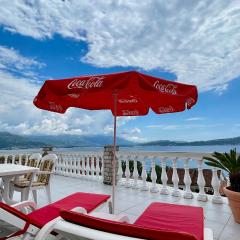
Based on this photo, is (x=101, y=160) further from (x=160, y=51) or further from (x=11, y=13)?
(x=11, y=13)

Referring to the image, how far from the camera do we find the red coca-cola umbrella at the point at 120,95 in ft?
8.48

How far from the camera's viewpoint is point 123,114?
4383 millimetres

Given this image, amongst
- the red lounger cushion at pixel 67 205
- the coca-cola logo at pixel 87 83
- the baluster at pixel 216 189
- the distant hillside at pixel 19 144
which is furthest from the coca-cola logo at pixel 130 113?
the distant hillside at pixel 19 144

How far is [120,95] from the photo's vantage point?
3988 mm

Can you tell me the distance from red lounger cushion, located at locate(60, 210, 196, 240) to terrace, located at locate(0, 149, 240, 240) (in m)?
2.36

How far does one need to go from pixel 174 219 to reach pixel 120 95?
2193 mm

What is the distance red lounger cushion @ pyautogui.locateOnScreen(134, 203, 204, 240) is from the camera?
215 centimetres

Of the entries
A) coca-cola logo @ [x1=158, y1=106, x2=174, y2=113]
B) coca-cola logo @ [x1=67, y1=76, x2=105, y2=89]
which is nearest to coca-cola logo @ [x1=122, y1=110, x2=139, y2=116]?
coca-cola logo @ [x1=158, y1=106, x2=174, y2=113]

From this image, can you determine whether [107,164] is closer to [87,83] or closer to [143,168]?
[143,168]

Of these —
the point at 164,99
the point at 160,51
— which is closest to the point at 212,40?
the point at 160,51

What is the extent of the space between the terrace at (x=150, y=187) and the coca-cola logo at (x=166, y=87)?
6.55 ft

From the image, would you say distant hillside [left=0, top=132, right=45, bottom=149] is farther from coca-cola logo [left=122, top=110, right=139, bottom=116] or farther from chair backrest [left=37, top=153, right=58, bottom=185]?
coca-cola logo [left=122, top=110, right=139, bottom=116]

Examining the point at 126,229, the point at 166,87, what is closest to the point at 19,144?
the point at 166,87

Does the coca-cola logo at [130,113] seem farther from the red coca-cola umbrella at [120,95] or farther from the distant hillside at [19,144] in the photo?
the distant hillside at [19,144]
